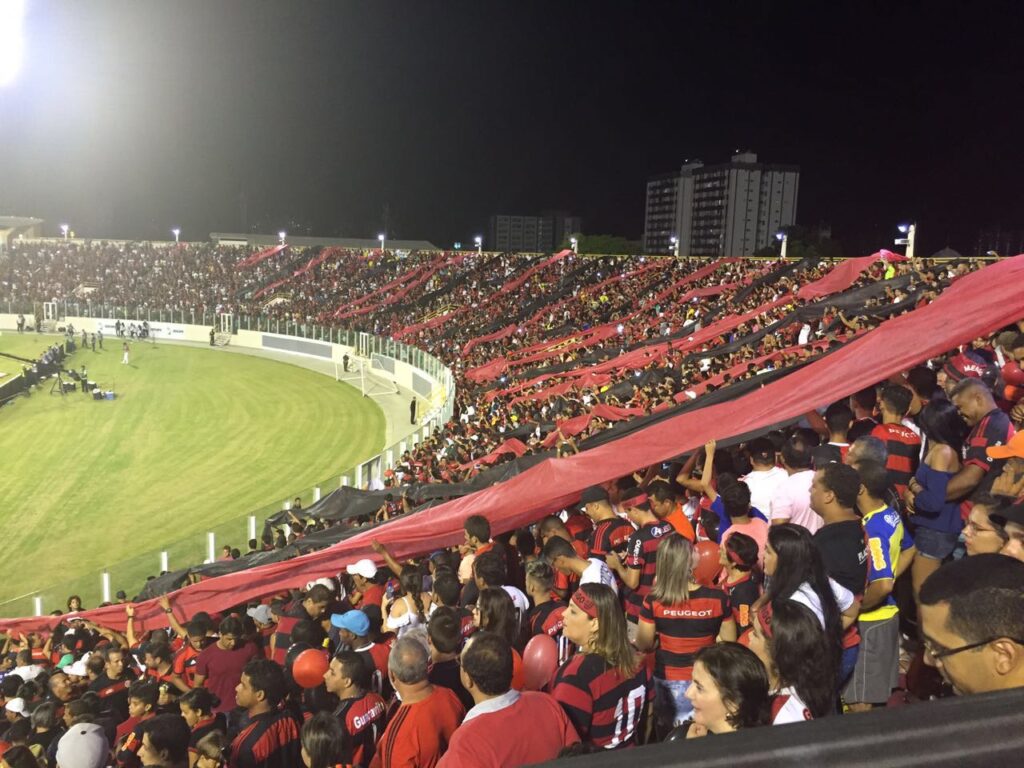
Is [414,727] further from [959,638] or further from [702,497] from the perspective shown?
[702,497]

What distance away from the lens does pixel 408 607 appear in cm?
537

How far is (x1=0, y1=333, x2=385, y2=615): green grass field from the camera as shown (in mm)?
15867

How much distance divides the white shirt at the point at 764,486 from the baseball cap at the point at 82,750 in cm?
461

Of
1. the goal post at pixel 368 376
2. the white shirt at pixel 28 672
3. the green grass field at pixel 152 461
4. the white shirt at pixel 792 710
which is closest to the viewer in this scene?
the white shirt at pixel 792 710

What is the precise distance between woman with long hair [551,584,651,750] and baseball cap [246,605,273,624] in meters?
5.17

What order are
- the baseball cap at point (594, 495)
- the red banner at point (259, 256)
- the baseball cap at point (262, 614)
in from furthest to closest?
1. the red banner at point (259, 256)
2. the baseball cap at point (262, 614)
3. the baseball cap at point (594, 495)

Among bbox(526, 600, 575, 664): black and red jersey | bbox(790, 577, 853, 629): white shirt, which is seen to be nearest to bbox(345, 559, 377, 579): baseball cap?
bbox(526, 600, 575, 664): black and red jersey

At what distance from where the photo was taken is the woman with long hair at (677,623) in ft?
12.7

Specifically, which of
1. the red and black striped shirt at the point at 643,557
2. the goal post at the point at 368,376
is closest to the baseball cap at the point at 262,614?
the red and black striped shirt at the point at 643,557

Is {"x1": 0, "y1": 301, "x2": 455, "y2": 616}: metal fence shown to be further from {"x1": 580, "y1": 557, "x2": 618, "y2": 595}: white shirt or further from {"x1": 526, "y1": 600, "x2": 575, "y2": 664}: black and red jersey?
{"x1": 580, "y1": 557, "x2": 618, "y2": 595}: white shirt

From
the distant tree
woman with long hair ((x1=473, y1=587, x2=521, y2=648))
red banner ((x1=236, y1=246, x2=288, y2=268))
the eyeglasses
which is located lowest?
woman with long hair ((x1=473, y1=587, x2=521, y2=648))

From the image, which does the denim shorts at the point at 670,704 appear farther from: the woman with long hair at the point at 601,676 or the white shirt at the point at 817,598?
the white shirt at the point at 817,598

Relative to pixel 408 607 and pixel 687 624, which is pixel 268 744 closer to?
pixel 408 607

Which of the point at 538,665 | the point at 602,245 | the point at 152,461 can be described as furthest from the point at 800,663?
the point at 602,245
